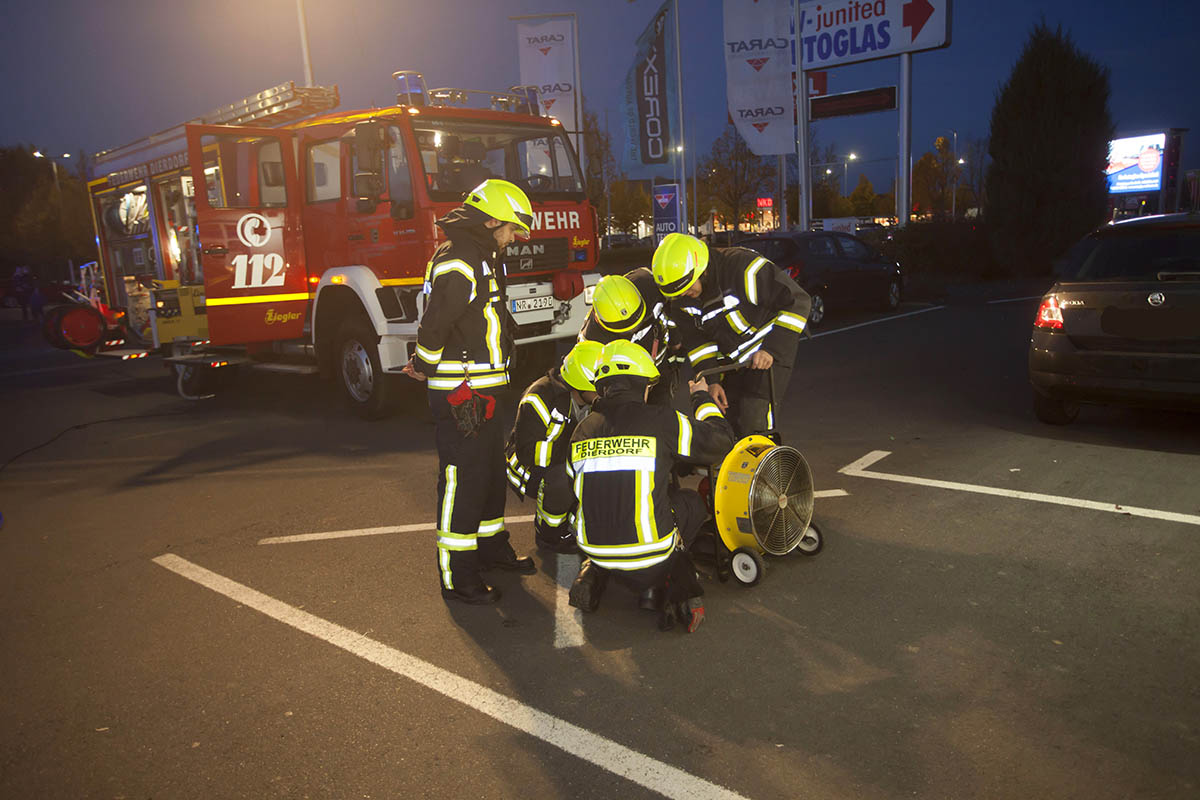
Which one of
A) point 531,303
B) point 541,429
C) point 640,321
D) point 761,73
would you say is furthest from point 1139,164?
point 541,429

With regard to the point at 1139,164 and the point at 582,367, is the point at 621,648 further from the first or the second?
the point at 1139,164

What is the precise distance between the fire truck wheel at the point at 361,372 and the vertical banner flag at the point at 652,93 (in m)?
15.9

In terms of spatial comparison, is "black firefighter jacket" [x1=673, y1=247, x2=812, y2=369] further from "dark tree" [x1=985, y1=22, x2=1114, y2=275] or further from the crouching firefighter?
"dark tree" [x1=985, y1=22, x2=1114, y2=275]

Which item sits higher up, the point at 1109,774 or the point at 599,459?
the point at 599,459

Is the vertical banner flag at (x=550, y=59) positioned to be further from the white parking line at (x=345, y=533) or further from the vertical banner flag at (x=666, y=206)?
the white parking line at (x=345, y=533)

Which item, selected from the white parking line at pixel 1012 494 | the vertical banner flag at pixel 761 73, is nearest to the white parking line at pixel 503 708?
the white parking line at pixel 1012 494

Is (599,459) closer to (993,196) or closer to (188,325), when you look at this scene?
(188,325)

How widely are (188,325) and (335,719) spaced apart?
8.42m

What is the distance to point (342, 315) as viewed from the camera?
8.92 meters

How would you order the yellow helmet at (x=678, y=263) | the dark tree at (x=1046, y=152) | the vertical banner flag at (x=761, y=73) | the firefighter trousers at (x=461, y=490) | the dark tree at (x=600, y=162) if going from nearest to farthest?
the firefighter trousers at (x=461, y=490)
the yellow helmet at (x=678, y=263)
the vertical banner flag at (x=761, y=73)
the dark tree at (x=1046, y=152)
the dark tree at (x=600, y=162)

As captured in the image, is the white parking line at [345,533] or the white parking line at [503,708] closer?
the white parking line at [503,708]

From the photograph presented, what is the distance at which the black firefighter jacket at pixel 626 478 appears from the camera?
3.72m

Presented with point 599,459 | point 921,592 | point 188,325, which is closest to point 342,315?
point 188,325

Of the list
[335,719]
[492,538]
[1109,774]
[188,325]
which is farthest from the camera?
[188,325]
